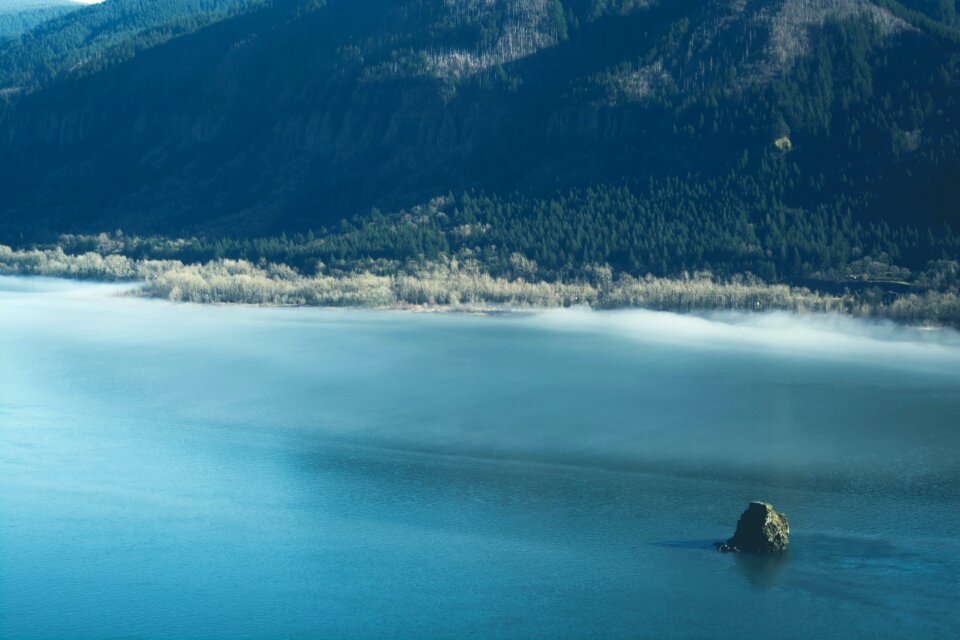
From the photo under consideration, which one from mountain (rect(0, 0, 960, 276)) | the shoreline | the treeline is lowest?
the shoreline

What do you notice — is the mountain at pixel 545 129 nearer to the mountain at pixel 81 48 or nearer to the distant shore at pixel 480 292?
the mountain at pixel 81 48

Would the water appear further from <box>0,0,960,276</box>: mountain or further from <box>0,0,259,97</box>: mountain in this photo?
<box>0,0,259,97</box>: mountain

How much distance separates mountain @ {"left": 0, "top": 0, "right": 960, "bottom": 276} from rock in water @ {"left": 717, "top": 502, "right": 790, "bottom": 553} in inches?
2312

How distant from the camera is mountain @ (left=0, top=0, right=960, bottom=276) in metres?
102

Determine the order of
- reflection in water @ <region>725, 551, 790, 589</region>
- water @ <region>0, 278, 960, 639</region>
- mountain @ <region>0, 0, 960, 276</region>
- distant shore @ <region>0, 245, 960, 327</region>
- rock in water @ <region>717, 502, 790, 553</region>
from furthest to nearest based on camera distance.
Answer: mountain @ <region>0, 0, 960, 276</region>, distant shore @ <region>0, 245, 960, 327</region>, rock in water @ <region>717, 502, 790, 553</region>, reflection in water @ <region>725, 551, 790, 589</region>, water @ <region>0, 278, 960, 639</region>

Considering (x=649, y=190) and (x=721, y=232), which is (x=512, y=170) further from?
(x=721, y=232)

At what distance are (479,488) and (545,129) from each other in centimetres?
8256

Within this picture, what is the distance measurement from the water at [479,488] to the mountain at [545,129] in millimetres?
23765

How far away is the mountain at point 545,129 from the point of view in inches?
3996

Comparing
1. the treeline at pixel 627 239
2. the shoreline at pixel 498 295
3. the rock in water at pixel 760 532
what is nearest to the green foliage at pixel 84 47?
the treeline at pixel 627 239

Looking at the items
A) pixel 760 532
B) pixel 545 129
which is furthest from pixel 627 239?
pixel 760 532

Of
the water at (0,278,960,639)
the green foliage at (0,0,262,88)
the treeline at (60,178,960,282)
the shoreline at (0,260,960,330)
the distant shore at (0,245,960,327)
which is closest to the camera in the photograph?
the water at (0,278,960,639)

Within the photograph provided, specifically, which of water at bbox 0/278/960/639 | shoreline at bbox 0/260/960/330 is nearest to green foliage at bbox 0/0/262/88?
shoreline at bbox 0/260/960/330

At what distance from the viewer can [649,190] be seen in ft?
361
